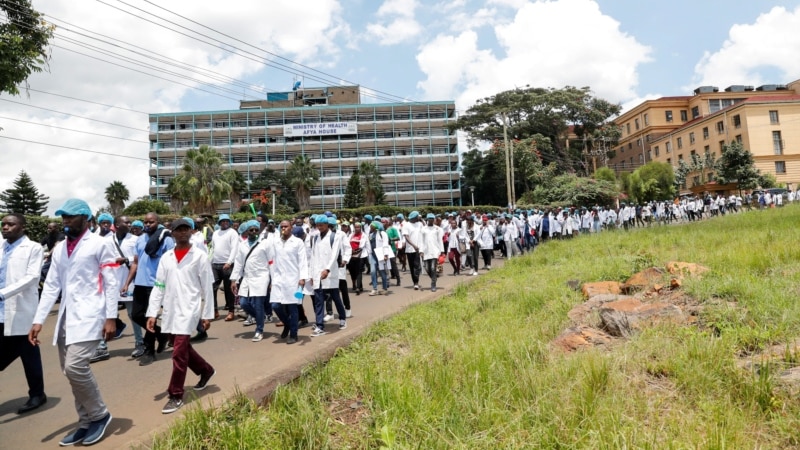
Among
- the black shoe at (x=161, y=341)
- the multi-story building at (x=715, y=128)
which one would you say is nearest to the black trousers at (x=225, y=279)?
the black shoe at (x=161, y=341)

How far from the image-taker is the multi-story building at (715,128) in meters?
41.8

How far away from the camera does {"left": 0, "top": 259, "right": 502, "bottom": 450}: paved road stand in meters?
3.74

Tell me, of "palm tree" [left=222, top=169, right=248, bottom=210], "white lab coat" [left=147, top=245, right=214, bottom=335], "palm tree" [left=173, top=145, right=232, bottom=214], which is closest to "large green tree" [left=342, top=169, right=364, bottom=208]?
"palm tree" [left=222, top=169, right=248, bottom=210]

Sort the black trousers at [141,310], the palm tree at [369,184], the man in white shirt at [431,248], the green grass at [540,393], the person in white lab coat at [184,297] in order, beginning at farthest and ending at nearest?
the palm tree at [369,184], the man in white shirt at [431,248], the black trousers at [141,310], the person in white lab coat at [184,297], the green grass at [540,393]

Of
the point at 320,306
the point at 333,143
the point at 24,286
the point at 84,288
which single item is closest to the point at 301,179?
the point at 333,143

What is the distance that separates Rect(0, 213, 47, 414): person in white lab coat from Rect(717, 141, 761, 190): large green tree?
4470 cm

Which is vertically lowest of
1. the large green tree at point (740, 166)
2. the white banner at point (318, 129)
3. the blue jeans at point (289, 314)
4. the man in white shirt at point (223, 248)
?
the blue jeans at point (289, 314)

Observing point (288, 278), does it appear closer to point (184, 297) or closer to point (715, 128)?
point (184, 297)

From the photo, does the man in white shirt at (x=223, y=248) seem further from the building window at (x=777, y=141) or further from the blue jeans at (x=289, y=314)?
the building window at (x=777, y=141)

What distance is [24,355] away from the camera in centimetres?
433

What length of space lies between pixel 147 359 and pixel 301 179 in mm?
46716

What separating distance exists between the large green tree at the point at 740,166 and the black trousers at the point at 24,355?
44803mm

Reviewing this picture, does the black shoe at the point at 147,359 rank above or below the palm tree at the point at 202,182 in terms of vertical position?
below

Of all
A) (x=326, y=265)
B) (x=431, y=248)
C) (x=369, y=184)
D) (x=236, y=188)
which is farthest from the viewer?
(x=369, y=184)
